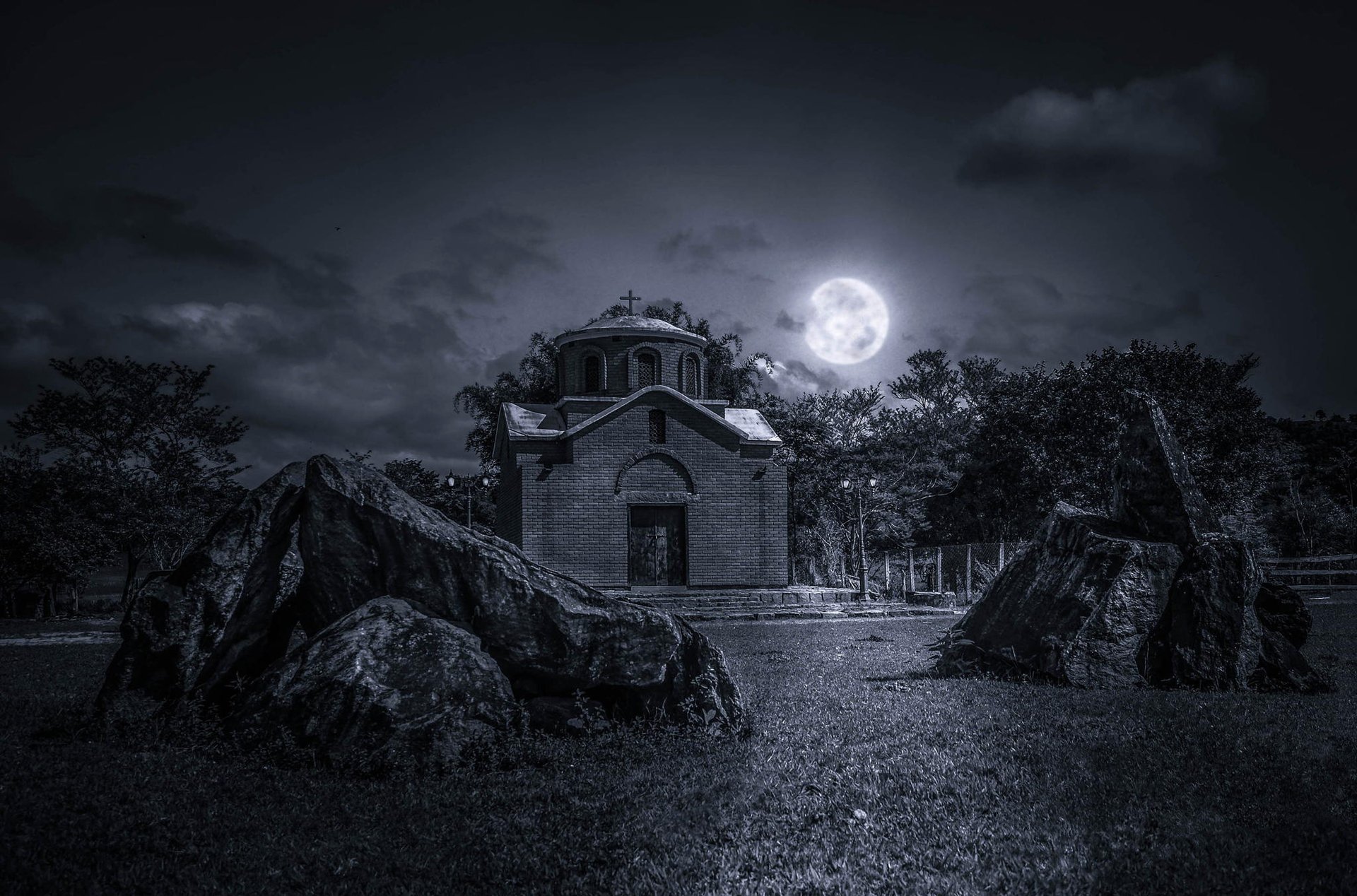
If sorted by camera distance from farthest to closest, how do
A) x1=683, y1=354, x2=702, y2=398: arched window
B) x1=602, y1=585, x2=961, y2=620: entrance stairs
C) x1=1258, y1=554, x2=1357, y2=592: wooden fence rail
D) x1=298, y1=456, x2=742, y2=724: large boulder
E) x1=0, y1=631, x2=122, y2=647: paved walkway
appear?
x1=683, y1=354, x2=702, y2=398: arched window < x1=1258, y1=554, x2=1357, y2=592: wooden fence rail < x1=602, y1=585, x2=961, y2=620: entrance stairs < x1=0, y1=631, x2=122, y2=647: paved walkway < x1=298, y1=456, x2=742, y2=724: large boulder

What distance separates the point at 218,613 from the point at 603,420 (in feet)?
63.8

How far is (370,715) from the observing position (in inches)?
221

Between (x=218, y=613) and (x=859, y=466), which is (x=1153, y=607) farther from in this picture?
(x=859, y=466)

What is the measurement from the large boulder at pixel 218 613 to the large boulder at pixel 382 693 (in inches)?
36.7

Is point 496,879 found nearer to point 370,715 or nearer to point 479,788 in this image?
point 479,788

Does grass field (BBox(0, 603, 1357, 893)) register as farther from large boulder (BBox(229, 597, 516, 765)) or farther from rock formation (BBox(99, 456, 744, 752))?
rock formation (BBox(99, 456, 744, 752))

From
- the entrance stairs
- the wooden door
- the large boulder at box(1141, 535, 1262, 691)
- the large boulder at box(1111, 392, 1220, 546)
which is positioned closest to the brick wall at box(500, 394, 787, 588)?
the wooden door

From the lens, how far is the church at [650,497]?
2570 centimetres

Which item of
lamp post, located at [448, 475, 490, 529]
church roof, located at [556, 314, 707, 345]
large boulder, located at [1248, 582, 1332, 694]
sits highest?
church roof, located at [556, 314, 707, 345]

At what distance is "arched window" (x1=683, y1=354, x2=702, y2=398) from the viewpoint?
100 ft

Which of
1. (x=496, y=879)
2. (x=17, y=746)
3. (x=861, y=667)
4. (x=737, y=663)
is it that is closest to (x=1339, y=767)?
(x=496, y=879)

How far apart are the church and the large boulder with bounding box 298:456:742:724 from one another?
1796cm

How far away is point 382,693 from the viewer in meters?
5.70

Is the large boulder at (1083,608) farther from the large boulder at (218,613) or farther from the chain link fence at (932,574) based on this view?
the chain link fence at (932,574)
